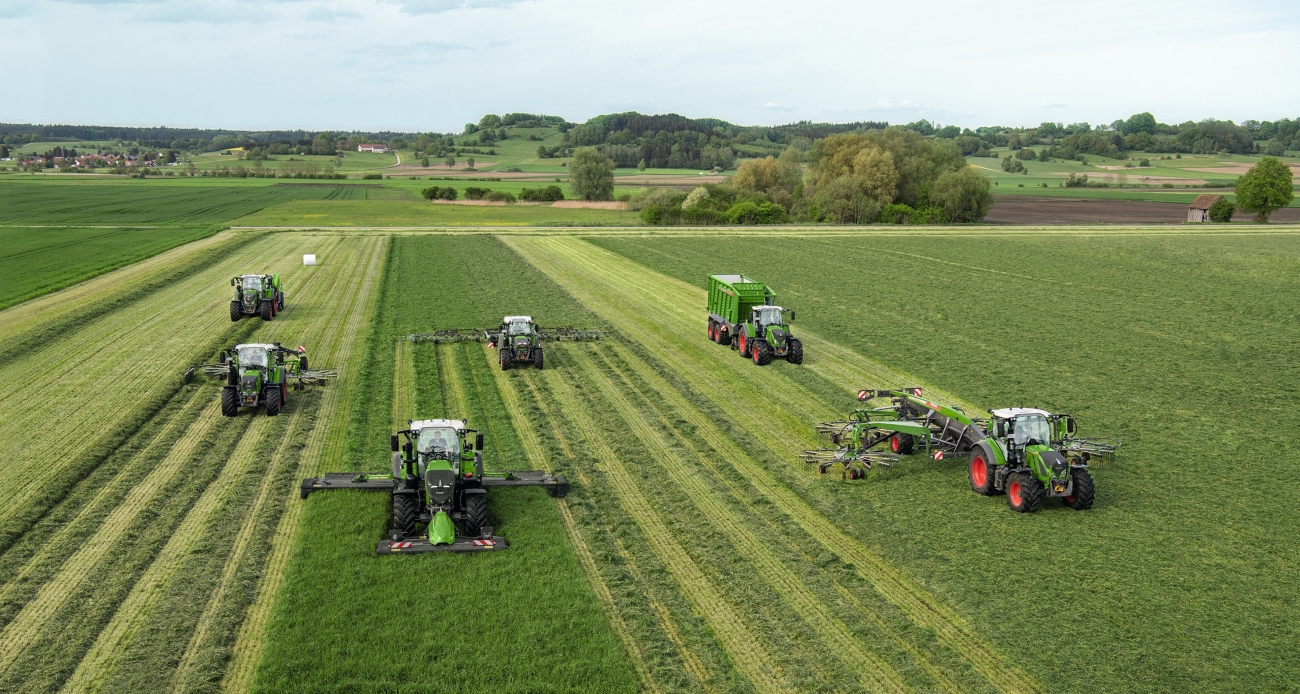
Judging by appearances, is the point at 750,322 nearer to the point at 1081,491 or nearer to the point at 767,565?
the point at 1081,491

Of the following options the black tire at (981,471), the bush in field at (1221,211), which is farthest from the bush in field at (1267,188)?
the black tire at (981,471)

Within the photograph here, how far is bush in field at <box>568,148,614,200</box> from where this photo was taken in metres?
117

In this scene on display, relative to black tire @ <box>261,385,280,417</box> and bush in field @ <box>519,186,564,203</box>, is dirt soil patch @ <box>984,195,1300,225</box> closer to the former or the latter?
bush in field @ <box>519,186,564,203</box>

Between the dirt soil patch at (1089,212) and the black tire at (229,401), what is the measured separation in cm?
8723

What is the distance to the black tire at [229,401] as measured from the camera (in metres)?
23.9

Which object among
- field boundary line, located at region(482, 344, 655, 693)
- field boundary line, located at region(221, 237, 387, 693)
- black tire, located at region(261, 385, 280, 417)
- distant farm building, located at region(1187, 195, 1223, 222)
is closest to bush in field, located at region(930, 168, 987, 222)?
distant farm building, located at region(1187, 195, 1223, 222)

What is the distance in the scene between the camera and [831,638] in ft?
43.9

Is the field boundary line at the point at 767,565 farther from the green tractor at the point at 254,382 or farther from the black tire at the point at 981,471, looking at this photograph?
the green tractor at the point at 254,382

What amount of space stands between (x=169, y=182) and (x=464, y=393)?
150669mm

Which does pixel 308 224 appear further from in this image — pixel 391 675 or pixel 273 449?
pixel 391 675

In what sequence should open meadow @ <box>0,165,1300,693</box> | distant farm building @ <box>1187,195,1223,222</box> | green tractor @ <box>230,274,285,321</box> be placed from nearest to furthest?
open meadow @ <box>0,165,1300,693</box>, green tractor @ <box>230,274,285,321</box>, distant farm building @ <box>1187,195,1223,222</box>

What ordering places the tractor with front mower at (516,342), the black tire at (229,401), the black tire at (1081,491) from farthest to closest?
1. the tractor with front mower at (516,342)
2. the black tire at (229,401)
3. the black tire at (1081,491)

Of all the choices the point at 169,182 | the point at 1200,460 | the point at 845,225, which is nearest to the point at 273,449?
the point at 1200,460

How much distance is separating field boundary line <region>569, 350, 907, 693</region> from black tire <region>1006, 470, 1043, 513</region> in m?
5.49
